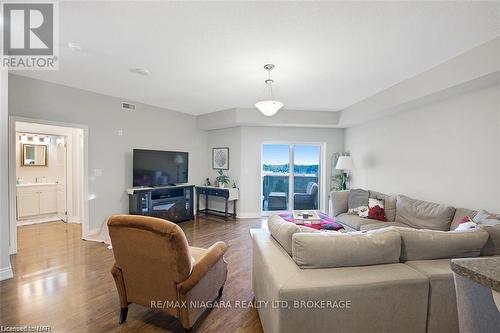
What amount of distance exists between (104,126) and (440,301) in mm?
5367

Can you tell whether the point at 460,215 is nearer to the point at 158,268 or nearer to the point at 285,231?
the point at 285,231

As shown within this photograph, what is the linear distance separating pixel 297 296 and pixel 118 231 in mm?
1409

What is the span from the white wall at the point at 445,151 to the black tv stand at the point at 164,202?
4314 millimetres

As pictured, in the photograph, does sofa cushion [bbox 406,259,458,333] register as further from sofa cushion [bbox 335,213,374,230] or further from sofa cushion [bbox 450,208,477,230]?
sofa cushion [bbox 335,213,374,230]

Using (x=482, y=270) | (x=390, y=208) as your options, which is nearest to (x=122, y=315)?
(x=482, y=270)

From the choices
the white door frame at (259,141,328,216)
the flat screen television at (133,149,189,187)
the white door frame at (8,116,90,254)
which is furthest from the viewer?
the white door frame at (259,141,328,216)

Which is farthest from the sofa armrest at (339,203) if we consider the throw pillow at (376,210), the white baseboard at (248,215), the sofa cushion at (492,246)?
the sofa cushion at (492,246)

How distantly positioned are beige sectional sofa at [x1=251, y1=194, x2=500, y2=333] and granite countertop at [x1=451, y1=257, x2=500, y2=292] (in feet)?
2.72

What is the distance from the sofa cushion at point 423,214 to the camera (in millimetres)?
3072

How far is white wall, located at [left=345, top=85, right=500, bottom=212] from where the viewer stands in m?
2.89

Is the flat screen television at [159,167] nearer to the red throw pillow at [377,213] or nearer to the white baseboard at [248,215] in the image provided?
the white baseboard at [248,215]

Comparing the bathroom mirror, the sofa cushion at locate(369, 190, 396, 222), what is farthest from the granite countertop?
the bathroom mirror

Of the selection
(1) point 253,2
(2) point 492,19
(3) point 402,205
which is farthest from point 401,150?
(1) point 253,2

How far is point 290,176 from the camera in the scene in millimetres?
6242
